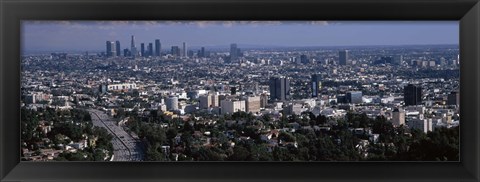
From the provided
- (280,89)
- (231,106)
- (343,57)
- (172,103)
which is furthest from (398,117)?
(172,103)

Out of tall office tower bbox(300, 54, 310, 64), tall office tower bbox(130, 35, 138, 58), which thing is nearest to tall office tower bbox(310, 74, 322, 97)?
tall office tower bbox(300, 54, 310, 64)

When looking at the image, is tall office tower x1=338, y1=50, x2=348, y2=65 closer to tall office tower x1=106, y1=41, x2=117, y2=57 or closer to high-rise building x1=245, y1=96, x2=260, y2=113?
high-rise building x1=245, y1=96, x2=260, y2=113

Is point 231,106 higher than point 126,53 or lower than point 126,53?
lower
